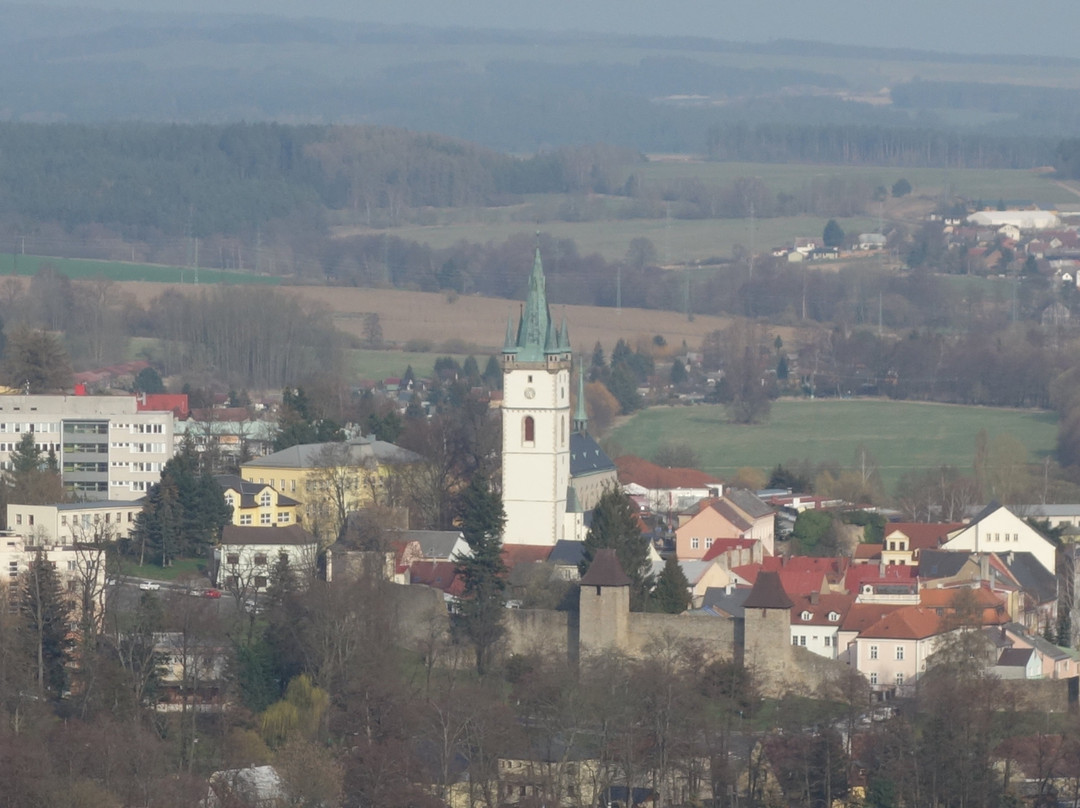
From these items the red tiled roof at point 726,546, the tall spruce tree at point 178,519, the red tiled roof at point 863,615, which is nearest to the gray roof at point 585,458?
the red tiled roof at point 726,546

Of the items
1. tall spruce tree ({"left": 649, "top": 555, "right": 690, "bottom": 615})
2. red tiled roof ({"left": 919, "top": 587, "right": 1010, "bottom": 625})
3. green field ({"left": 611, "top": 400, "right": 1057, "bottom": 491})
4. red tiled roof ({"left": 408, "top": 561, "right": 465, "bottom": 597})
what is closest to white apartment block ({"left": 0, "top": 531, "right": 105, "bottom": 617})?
red tiled roof ({"left": 408, "top": 561, "right": 465, "bottom": 597})

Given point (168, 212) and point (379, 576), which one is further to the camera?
point (168, 212)

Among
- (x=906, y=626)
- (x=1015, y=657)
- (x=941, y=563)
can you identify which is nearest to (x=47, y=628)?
(x=906, y=626)

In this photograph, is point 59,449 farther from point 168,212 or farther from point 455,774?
point 168,212

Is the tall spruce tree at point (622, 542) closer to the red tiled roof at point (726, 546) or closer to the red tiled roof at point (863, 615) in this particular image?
the red tiled roof at point (726, 546)

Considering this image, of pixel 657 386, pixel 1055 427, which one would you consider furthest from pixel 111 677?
pixel 657 386

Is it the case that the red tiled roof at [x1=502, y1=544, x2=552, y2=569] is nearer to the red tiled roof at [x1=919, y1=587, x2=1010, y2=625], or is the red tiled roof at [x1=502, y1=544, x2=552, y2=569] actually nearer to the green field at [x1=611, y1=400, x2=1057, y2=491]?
the red tiled roof at [x1=919, y1=587, x2=1010, y2=625]
